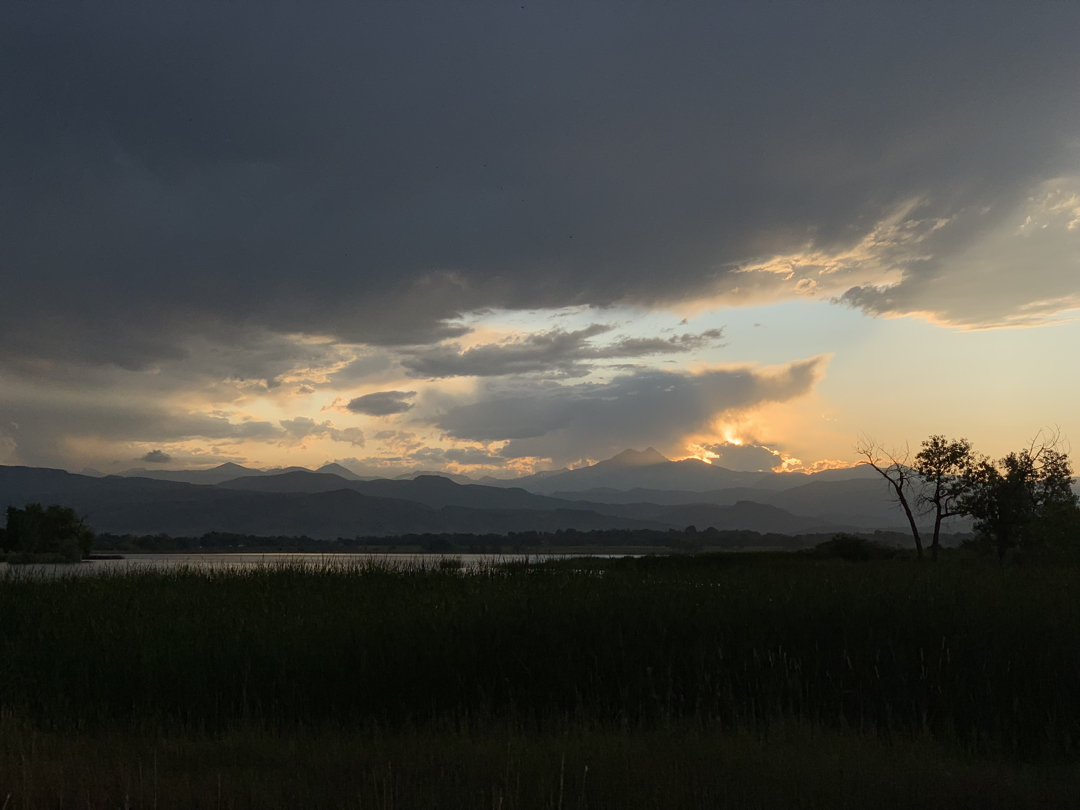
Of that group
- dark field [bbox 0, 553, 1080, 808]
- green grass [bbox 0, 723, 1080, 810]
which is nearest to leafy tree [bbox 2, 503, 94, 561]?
dark field [bbox 0, 553, 1080, 808]

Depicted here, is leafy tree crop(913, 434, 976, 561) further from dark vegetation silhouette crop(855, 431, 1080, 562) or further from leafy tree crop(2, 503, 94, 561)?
leafy tree crop(2, 503, 94, 561)

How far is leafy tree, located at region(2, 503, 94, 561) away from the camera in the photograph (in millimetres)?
100125

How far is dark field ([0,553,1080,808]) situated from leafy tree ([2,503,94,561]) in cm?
9661

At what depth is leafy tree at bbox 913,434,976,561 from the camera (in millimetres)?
55938

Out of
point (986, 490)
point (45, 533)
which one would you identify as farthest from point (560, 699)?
point (45, 533)

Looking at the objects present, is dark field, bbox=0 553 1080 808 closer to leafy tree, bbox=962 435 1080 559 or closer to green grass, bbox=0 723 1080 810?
green grass, bbox=0 723 1080 810

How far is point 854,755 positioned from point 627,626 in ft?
20.7

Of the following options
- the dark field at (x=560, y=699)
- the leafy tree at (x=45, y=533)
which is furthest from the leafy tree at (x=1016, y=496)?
the leafy tree at (x=45, y=533)

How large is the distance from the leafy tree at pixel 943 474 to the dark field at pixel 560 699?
3921 centimetres

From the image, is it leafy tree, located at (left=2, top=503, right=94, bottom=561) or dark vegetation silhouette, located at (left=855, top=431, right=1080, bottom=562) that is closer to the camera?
dark vegetation silhouette, located at (left=855, top=431, right=1080, bottom=562)

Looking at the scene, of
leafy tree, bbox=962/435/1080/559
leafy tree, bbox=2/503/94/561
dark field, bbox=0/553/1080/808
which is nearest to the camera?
dark field, bbox=0/553/1080/808

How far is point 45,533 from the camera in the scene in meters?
105

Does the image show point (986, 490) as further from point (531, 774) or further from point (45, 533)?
point (45, 533)

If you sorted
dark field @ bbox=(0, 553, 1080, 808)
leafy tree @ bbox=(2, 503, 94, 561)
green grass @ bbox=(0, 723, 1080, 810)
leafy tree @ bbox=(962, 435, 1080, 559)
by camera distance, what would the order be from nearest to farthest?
green grass @ bbox=(0, 723, 1080, 810)
dark field @ bbox=(0, 553, 1080, 808)
leafy tree @ bbox=(962, 435, 1080, 559)
leafy tree @ bbox=(2, 503, 94, 561)
